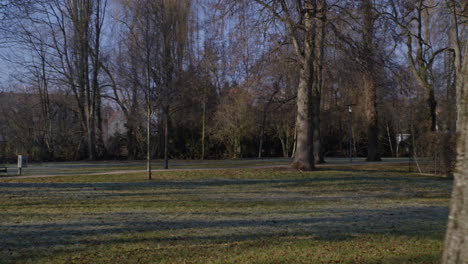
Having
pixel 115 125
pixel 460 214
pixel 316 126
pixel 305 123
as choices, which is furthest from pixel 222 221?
pixel 115 125

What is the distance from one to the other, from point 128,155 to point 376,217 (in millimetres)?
29089

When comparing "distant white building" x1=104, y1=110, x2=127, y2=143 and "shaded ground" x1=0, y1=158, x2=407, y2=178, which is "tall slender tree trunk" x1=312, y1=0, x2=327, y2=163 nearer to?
"shaded ground" x1=0, y1=158, x2=407, y2=178

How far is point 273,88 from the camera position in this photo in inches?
1038

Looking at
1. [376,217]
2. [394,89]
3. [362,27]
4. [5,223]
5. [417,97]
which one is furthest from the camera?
[417,97]

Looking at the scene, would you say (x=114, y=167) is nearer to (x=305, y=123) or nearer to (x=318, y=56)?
(x=305, y=123)

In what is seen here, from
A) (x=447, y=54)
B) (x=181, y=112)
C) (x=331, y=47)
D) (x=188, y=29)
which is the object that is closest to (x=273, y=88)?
(x=331, y=47)

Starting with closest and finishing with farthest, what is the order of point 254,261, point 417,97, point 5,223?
point 254,261
point 5,223
point 417,97

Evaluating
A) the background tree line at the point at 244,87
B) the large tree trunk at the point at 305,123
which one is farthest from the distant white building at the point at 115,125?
the large tree trunk at the point at 305,123

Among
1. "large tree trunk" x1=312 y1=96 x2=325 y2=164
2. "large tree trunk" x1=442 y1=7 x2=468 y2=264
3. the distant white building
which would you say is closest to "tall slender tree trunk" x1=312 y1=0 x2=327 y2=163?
"large tree trunk" x1=312 y1=96 x2=325 y2=164

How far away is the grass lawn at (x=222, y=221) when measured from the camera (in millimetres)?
6457

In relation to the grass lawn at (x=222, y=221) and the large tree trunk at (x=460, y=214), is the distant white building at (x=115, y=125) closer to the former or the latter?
the grass lawn at (x=222, y=221)

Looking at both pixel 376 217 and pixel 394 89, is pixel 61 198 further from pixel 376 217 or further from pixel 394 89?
pixel 394 89

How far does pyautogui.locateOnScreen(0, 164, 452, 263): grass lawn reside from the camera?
254 inches

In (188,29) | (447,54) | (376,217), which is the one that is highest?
(188,29)
